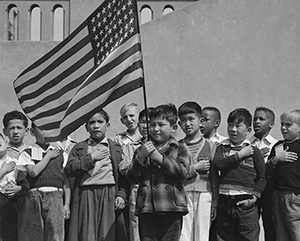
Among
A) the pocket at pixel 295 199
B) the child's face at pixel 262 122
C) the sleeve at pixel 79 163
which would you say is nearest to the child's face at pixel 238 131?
the child's face at pixel 262 122

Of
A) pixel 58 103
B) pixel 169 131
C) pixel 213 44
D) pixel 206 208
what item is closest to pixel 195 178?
pixel 206 208

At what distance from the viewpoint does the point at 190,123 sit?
8070 millimetres

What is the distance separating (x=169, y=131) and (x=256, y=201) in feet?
4.31

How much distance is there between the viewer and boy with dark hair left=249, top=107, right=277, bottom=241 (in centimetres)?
821

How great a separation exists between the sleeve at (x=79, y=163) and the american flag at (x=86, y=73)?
0.90 metres

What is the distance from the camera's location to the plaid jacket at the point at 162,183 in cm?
705

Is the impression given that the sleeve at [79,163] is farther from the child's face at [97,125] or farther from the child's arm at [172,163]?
the child's arm at [172,163]

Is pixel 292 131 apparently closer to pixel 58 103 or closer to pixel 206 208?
pixel 206 208

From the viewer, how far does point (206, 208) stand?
314 inches

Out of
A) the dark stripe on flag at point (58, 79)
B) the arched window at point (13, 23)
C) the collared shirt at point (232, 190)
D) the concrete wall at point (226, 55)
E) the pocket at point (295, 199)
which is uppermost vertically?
the arched window at point (13, 23)

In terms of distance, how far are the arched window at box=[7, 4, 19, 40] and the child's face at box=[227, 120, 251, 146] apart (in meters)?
13.2

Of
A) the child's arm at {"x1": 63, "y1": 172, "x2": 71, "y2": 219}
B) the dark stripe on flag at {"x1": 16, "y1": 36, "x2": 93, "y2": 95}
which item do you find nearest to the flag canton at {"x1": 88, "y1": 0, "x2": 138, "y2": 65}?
the dark stripe on flag at {"x1": 16, "y1": 36, "x2": 93, "y2": 95}

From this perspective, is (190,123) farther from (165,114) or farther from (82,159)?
(82,159)

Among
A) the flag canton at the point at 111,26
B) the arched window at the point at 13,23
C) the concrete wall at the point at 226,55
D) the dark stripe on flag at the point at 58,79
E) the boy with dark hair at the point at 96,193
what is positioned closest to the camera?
the flag canton at the point at 111,26
